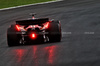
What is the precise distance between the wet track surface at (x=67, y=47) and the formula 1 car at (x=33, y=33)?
0.30 meters

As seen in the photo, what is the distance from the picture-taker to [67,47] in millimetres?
14727

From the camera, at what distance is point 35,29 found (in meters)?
15.6

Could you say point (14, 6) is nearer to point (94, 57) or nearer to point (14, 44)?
point (14, 44)

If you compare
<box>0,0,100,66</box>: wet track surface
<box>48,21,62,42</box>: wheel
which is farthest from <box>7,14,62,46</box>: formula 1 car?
<box>0,0,100,66</box>: wet track surface

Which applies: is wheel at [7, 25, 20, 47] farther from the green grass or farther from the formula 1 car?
the green grass

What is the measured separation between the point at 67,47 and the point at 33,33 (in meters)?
1.74

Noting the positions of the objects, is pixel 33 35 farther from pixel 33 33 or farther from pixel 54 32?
pixel 54 32

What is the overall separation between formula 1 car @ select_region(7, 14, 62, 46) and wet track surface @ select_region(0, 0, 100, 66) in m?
0.30

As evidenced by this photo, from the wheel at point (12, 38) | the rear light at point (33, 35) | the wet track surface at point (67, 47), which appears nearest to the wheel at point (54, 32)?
the wet track surface at point (67, 47)

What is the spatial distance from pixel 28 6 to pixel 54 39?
60.0ft

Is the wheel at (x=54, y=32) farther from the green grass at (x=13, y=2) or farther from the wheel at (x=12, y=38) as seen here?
the green grass at (x=13, y=2)

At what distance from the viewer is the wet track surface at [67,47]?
12.1 m

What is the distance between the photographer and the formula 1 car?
15.6 m

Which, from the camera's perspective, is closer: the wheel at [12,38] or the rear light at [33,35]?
the rear light at [33,35]
